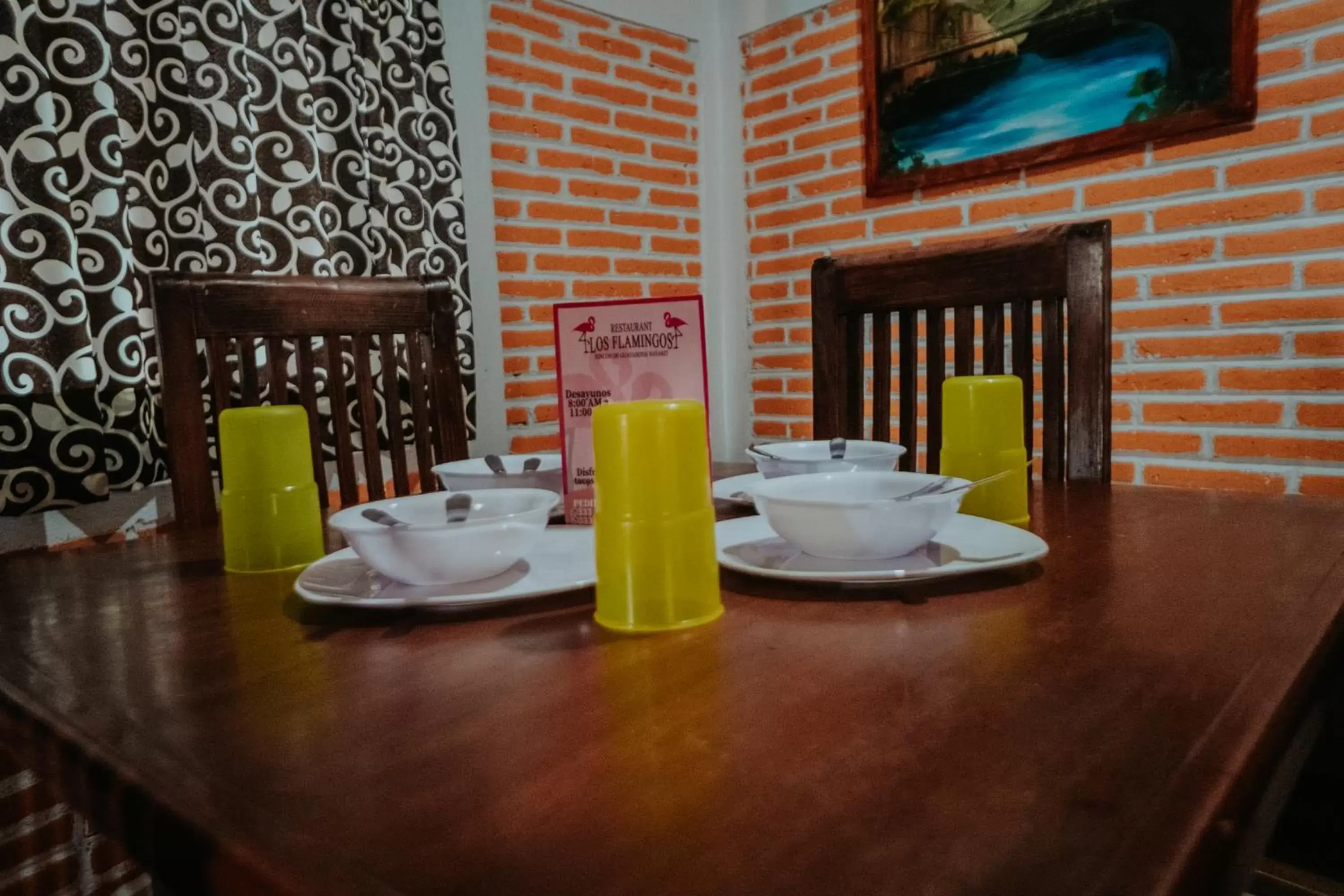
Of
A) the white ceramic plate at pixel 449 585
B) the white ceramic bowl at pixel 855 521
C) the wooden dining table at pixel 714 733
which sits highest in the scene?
the white ceramic bowl at pixel 855 521

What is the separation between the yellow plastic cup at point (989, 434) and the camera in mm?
885

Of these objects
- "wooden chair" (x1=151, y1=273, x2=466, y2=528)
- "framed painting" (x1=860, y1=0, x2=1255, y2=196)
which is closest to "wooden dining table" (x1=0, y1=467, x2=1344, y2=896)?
"wooden chair" (x1=151, y1=273, x2=466, y2=528)

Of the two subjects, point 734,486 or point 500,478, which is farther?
point 734,486

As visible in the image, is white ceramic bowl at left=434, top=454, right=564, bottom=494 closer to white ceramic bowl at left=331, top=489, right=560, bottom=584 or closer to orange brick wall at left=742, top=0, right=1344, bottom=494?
white ceramic bowl at left=331, top=489, right=560, bottom=584

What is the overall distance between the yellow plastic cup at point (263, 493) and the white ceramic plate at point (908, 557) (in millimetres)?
400

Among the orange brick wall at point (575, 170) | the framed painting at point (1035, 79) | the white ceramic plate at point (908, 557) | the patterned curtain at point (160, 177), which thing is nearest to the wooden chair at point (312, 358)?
the patterned curtain at point (160, 177)

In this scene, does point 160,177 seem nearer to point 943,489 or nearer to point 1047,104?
point 943,489

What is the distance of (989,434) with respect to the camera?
900mm

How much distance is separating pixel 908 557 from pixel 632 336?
33cm

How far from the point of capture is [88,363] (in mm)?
1682

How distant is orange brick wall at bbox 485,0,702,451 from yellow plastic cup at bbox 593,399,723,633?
203cm

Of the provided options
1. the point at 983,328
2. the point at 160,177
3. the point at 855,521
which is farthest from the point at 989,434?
the point at 160,177

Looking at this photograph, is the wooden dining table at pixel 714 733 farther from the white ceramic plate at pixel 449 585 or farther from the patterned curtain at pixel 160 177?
the patterned curtain at pixel 160 177

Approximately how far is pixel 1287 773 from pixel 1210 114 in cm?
205
